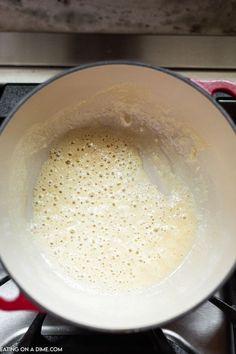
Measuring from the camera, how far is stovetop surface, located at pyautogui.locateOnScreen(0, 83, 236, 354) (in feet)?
2.11

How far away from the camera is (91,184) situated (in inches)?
28.2

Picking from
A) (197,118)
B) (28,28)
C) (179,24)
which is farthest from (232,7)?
(28,28)

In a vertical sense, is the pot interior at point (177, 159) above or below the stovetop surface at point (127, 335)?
above

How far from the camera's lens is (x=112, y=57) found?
0.75 metres

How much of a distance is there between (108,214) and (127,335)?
162 mm

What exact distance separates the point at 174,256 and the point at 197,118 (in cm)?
19

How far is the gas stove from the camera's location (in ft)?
2.12

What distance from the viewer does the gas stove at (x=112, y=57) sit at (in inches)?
25.4

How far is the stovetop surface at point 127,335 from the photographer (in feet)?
2.11

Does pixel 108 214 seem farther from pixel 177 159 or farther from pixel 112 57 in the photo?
pixel 112 57

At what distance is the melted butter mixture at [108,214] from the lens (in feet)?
2.27

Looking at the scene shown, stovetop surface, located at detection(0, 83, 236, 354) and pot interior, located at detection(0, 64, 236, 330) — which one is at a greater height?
pot interior, located at detection(0, 64, 236, 330)

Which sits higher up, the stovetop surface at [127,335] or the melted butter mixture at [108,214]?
the melted butter mixture at [108,214]

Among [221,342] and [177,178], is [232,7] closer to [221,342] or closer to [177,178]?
[177,178]
